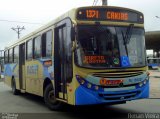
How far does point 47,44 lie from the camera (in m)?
12.6

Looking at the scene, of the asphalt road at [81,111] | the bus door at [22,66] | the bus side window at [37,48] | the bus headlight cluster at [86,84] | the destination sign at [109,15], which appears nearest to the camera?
the bus headlight cluster at [86,84]

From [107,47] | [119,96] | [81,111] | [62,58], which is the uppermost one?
[107,47]

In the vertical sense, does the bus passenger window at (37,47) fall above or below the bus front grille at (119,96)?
above

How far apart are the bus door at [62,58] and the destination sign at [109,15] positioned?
560mm

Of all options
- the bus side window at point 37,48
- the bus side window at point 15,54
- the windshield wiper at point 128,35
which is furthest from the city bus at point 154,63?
the windshield wiper at point 128,35

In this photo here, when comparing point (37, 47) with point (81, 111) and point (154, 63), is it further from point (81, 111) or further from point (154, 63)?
point (154, 63)

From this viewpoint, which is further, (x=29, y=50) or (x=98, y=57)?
(x=29, y=50)

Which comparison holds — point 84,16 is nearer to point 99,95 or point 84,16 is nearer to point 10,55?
point 99,95

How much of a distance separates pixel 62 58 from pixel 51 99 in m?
1.94

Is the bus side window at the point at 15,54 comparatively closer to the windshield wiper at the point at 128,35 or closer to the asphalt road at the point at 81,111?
the asphalt road at the point at 81,111

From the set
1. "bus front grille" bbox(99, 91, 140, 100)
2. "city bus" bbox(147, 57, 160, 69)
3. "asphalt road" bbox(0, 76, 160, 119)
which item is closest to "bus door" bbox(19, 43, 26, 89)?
"asphalt road" bbox(0, 76, 160, 119)

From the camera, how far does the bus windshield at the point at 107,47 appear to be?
9.97m

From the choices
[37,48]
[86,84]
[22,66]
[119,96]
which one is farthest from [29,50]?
[119,96]

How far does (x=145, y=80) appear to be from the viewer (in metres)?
10.8
